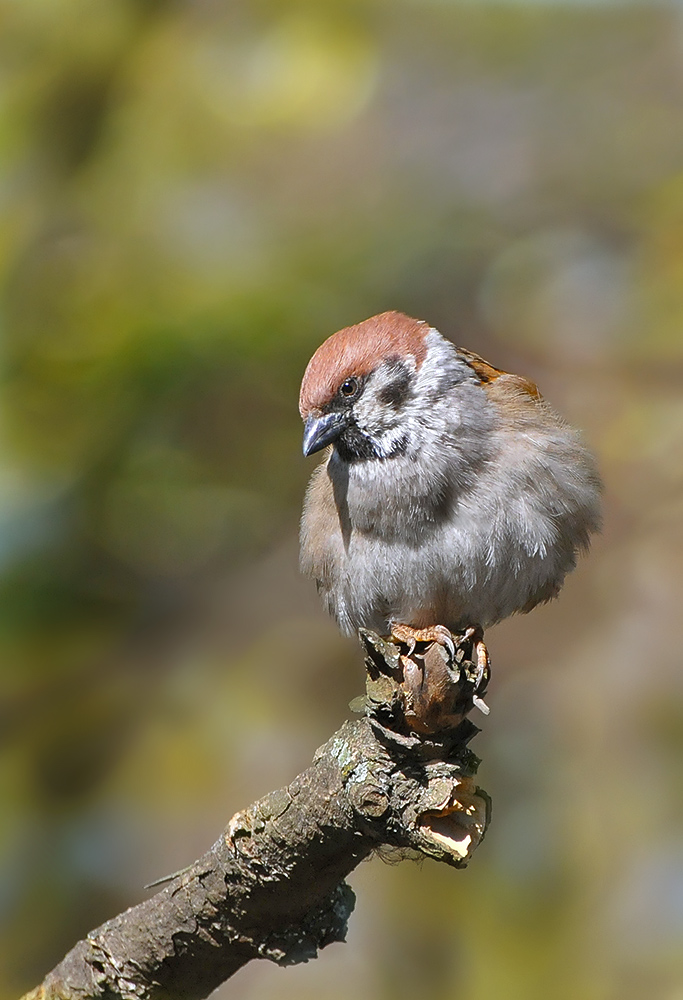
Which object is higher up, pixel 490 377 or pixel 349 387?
pixel 490 377

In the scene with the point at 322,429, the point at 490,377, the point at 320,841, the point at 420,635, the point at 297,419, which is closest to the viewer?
the point at 320,841

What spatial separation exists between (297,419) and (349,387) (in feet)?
7.69

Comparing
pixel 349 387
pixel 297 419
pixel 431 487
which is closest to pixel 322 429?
pixel 349 387

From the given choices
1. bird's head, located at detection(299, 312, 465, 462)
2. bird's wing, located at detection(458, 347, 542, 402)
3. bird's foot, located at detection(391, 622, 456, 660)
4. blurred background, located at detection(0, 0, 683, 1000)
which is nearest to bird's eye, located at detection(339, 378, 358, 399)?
bird's head, located at detection(299, 312, 465, 462)

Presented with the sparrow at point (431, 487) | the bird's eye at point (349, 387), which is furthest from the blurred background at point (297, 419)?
the bird's eye at point (349, 387)

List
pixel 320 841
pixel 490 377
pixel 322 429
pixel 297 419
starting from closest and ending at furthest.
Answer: pixel 320 841 → pixel 322 429 → pixel 490 377 → pixel 297 419

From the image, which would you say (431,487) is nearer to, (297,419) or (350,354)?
(350,354)

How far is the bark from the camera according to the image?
67.2 inches

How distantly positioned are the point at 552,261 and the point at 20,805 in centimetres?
395

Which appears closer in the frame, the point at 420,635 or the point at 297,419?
the point at 420,635

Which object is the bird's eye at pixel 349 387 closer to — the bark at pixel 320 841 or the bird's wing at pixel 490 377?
the bird's wing at pixel 490 377

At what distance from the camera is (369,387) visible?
2.60 m

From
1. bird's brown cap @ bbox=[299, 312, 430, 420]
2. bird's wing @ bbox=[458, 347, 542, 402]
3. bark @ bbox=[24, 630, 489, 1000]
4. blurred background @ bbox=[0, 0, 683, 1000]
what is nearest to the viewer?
bark @ bbox=[24, 630, 489, 1000]

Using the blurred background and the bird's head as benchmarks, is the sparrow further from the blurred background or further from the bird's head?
the blurred background
